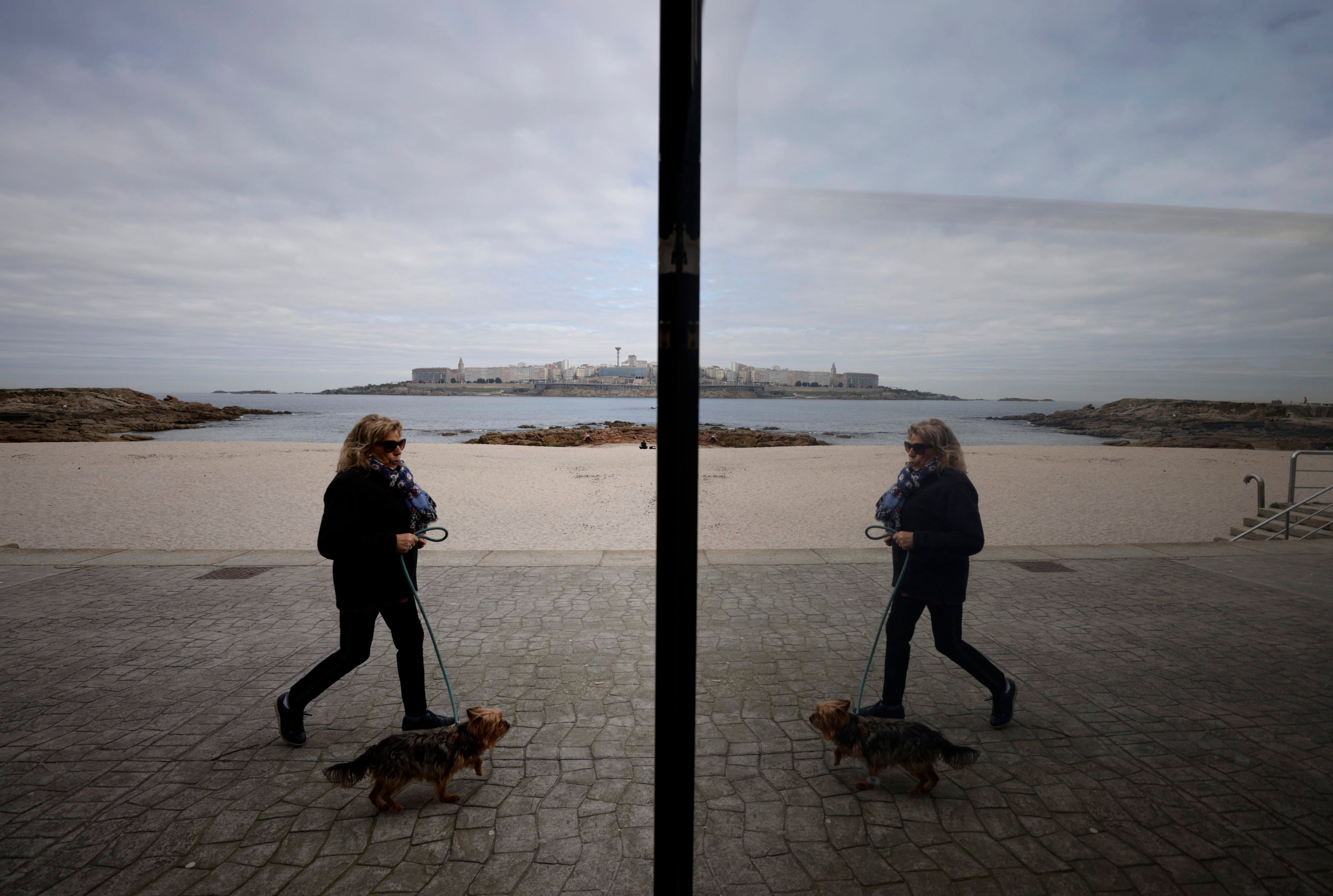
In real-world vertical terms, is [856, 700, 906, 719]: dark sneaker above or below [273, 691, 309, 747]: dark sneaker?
above

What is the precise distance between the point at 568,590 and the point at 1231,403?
488cm

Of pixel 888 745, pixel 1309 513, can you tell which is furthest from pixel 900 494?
pixel 1309 513

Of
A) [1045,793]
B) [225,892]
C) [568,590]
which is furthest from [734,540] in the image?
[225,892]

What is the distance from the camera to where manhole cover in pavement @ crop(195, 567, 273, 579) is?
5961mm

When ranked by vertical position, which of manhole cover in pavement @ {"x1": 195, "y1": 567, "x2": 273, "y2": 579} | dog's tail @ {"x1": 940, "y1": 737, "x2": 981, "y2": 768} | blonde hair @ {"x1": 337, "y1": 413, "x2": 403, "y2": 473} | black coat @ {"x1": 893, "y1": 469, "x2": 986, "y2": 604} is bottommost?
manhole cover in pavement @ {"x1": 195, "y1": 567, "x2": 273, "y2": 579}

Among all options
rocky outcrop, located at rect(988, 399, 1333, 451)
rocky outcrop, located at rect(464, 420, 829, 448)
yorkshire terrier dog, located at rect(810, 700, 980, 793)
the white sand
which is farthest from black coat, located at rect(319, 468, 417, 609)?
rocky outcrop, located at rect(988, 399, 1333, 451)

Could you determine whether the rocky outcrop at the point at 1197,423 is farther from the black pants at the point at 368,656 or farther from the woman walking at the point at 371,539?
the black pants at the point at 368,656

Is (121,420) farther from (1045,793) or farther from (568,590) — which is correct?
(1045,793)

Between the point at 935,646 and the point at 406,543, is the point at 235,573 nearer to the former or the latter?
the point at 406,543

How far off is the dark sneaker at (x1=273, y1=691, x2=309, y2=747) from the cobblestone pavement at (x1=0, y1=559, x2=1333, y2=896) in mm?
70

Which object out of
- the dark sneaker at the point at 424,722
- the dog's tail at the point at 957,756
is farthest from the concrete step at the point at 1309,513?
the dark sneaker at the point at 424,722

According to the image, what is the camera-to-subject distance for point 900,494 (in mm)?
2365

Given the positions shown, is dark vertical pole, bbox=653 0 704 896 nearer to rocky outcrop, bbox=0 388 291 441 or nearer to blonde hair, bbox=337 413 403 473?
blonde hair, bbox=337 413 403 473

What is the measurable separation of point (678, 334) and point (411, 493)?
1660 millimetres
